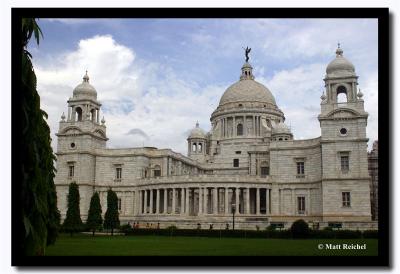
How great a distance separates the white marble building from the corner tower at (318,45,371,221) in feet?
0.35

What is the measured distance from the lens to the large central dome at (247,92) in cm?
8791

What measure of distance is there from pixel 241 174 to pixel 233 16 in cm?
5416

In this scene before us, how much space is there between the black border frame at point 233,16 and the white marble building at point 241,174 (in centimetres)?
3047

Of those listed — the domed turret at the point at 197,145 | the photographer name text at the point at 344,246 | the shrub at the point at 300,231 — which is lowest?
the shrub at the point at 300,231

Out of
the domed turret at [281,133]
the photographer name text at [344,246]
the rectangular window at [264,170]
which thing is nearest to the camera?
the photographer name text at [344,246]

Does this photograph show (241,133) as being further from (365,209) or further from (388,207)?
(388,207)

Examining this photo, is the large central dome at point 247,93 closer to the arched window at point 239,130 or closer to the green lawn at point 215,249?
the arched window at point 239,130

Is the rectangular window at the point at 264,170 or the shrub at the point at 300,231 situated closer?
the shrub at the point at 300,231

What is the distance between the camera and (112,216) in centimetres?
5381

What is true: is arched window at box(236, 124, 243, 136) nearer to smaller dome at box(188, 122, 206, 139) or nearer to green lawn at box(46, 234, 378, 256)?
smaller dome at box(188, 122, 206, 139)

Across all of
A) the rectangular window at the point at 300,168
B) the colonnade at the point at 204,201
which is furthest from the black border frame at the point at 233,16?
the rectangular window at the point at 300,168

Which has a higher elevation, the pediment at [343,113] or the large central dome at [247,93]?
the large central dome at [247,93]

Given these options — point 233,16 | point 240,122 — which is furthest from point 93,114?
point 233,16

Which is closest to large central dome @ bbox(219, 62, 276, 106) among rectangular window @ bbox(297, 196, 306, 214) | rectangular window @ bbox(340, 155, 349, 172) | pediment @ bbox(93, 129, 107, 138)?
pediment @ bbox(93, 129, 107, 138)
